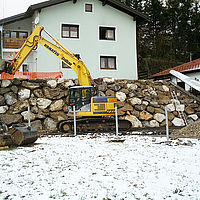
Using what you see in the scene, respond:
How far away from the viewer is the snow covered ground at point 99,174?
3.71 m

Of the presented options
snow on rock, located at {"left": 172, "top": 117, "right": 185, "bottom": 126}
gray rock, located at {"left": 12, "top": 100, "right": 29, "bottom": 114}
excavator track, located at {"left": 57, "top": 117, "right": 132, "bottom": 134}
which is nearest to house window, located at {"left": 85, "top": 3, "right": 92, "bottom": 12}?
gray rock, located at {"left": 12, "top": 100, "right": 29, "bottom": 114}

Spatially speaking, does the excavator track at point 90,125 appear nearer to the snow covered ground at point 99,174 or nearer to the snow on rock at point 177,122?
the snow on rock at point 177,122

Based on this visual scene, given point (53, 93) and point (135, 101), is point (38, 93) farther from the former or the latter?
point (135, 101)

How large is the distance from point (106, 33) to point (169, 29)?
21.5m

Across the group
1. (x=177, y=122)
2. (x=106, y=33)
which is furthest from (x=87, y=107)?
(x=106, y=33)

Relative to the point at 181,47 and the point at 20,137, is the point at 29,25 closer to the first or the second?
the point at 20,137

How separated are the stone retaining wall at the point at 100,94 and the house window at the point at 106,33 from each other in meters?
7.70

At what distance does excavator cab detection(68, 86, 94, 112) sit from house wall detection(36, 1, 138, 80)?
27.7ft

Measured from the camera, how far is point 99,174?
4531 mm

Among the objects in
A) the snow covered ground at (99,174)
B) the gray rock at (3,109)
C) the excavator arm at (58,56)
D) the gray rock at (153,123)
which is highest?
the excavator arm at (58,56)

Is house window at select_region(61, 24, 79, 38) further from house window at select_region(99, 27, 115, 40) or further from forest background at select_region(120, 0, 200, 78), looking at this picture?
forest background at select_region(120, 0, 200, 78)

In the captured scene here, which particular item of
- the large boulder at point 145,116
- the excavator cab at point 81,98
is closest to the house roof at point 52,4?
the excavator cab at point 81,98

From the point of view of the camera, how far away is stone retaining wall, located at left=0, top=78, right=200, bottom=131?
14.7 m

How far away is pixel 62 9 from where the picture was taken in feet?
71.1
